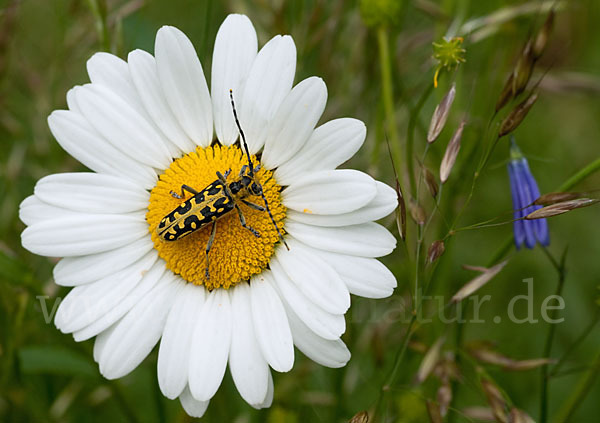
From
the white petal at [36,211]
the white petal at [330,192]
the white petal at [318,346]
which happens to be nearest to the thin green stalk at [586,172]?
the white petal at [330,192]

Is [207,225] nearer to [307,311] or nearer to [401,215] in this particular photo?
[307,311]

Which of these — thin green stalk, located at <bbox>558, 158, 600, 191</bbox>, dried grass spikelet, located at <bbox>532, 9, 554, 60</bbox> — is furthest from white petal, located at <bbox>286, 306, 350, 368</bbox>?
dried grass spikelet, located at <bbox>532, 9, 554, 60</bbox>

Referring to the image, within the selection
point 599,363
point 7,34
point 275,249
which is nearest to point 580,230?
point 599,363

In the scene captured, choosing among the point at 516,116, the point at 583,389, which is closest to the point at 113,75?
the point at 516,116

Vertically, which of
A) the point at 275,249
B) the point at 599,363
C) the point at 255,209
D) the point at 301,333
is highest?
the point at 255,209

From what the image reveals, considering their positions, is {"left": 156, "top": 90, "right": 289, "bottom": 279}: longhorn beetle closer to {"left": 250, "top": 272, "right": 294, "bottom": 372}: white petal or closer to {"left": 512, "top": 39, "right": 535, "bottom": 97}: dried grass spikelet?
{"left": 250, "top": 272, "right": 294, "bottom": 372}: white petal

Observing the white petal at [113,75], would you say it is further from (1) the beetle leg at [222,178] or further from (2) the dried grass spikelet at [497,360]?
(2) the dried grass spikelet at [497,360]

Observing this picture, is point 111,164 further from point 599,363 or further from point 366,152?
point 599,363
